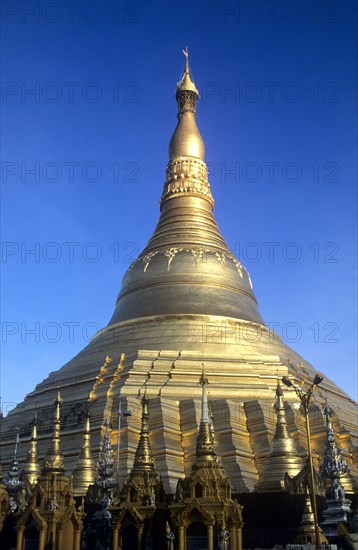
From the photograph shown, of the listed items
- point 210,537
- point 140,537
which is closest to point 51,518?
point 140,537

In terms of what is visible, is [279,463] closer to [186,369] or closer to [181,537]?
[181,537]

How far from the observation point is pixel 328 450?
1970 centimetres

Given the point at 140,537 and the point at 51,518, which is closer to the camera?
the point at 140,537

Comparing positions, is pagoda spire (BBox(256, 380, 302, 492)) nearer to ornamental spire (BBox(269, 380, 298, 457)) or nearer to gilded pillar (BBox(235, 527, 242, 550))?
ornamental spire (BBox(269, 380, 298, 457))

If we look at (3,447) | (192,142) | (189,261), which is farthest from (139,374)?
(192,142)

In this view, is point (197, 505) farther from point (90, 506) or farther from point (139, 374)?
point (139, 374)

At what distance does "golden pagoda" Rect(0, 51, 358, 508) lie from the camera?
24.2m

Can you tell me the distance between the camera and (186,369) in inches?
1121

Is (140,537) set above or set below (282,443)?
below

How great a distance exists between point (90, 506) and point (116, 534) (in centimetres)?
298

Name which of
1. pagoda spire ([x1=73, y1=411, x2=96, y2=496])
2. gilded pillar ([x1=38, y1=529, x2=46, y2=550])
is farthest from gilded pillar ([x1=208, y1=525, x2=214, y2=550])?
pagoda spire ([x1=73, y1=411, x2=96, y2=496])

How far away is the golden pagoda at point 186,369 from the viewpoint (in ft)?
79.5

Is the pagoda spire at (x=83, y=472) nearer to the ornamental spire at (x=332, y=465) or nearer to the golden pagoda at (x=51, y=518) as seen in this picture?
the golden pagoda at (x=51, y=518)

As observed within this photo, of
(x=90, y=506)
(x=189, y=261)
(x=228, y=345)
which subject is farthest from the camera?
(x=189, y=261)
